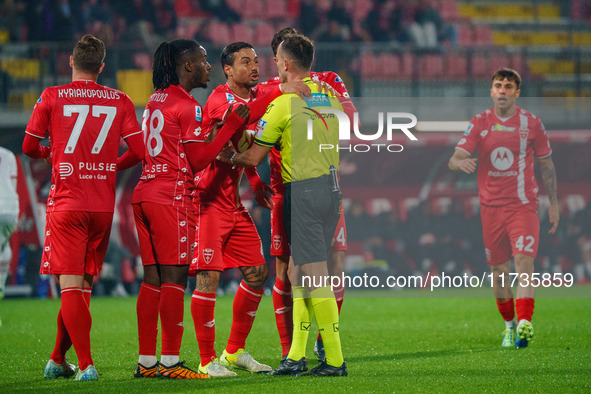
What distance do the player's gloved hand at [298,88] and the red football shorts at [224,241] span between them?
1.01 metres

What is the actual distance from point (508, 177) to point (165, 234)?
3311mm

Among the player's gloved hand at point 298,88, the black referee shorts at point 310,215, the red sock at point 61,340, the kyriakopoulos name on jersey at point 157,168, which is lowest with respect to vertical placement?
the red sock at point 61,340

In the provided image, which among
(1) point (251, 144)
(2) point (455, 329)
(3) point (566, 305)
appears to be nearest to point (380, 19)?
(3) point (566, 305)

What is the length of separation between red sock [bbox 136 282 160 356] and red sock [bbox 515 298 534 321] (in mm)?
3062

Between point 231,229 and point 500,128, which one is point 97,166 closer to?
point 231,229

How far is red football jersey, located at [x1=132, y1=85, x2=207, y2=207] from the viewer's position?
5.44 metres

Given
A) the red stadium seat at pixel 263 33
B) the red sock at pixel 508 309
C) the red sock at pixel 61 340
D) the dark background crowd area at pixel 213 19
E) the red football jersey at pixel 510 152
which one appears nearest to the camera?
the red sock at pixel 61 340

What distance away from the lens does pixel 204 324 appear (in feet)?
18.6

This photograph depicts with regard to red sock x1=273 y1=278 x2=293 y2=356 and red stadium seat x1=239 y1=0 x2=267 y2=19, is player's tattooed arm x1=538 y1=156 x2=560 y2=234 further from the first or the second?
red stadium seat x1=239 y1=0 x2=267 y2=19

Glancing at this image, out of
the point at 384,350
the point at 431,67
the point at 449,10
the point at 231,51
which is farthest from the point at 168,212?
the point at 449,10

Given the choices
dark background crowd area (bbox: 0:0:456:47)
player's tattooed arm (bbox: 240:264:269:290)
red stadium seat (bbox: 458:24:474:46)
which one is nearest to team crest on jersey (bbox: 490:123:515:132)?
player's tattooed arm (bbox: 240:264:269:290)

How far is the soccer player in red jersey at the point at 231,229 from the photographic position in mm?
5762

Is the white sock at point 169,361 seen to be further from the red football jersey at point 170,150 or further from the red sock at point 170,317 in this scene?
the red football jersey at point 170,150

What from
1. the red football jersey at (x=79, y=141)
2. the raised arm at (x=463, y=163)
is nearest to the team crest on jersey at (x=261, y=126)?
the red football jersey at (x=79, y=141)
